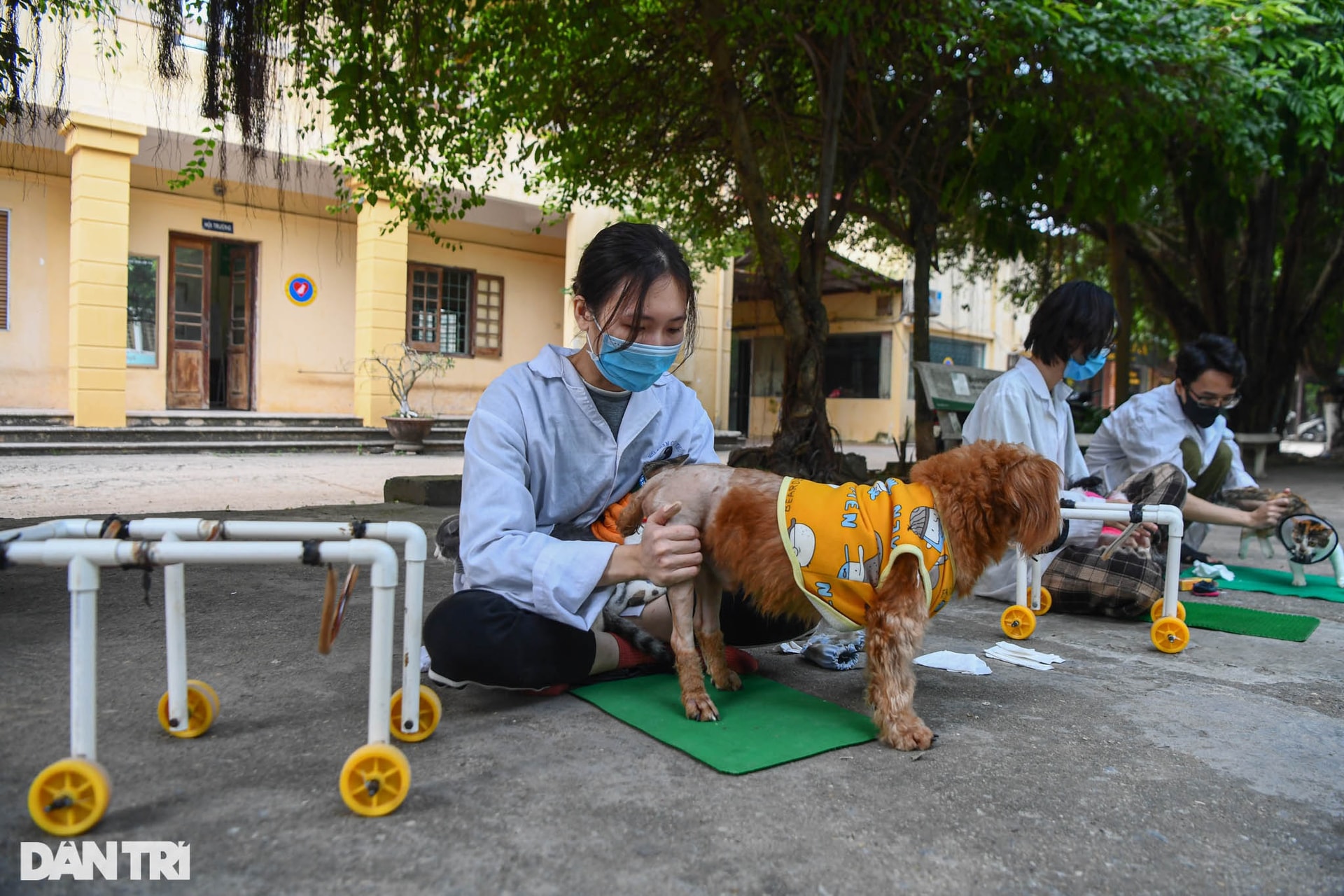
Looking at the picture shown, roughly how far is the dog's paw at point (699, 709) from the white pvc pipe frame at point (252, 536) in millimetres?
715

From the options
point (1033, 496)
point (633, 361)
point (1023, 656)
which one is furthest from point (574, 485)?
point (1023, 656)

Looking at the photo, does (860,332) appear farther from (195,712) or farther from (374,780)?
(374,780)

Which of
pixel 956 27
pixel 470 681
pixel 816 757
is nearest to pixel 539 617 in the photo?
pixel 470 681

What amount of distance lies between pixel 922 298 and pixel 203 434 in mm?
9630

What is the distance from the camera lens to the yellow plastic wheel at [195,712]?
6.96 ft

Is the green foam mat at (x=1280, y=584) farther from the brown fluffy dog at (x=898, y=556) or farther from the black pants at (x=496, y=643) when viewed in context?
the black pants at (x=496, y=643)

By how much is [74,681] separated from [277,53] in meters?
2.84

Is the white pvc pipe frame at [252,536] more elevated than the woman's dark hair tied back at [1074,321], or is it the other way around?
the woman's dark hair tied back at [1074,321]

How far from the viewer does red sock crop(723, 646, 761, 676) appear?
2.85 metres

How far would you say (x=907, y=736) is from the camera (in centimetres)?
223

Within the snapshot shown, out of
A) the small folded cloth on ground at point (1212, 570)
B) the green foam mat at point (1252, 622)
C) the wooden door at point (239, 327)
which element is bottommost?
the green foam mat at point (1252, 622)

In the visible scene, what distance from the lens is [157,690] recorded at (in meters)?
2.47

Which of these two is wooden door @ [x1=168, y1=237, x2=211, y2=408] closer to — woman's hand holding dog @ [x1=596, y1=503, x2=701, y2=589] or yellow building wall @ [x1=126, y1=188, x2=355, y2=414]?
yellow building wall @ [x1=126, y1=188, x2=355, y2=414]

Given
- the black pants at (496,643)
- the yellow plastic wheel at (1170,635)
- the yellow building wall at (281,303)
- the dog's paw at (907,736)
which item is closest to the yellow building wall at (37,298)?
the yellow building wall at (281,303)
